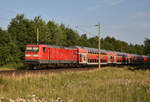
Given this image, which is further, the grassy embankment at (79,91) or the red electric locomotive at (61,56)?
the red electric locomotive at (61,56)

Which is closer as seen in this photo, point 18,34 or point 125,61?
point 18,34

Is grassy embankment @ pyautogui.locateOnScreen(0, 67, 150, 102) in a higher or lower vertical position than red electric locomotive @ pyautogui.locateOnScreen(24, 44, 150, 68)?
lower

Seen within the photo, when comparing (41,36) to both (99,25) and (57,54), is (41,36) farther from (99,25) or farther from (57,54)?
(99,25)

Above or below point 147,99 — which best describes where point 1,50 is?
above

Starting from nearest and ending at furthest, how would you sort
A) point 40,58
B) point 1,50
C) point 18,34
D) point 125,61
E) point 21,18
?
point 40,58 → point 1,50 → point 18,34 → point 21,18 → point 125,61

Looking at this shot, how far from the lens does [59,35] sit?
186 ft

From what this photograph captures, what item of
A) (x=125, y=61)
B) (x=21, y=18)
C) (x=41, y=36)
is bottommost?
(x=125, y=61)

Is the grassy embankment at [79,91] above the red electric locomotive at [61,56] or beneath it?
beneath

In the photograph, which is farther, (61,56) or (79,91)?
(61,56)

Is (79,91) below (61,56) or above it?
below

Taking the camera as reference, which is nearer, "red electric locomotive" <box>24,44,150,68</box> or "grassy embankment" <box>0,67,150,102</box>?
"grassy embankment" <box>0,67,150,102</box>

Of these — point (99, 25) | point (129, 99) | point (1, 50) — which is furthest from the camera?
point (1, 50)

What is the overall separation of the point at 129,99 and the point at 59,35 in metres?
50.8

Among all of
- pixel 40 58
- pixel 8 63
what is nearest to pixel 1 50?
pixel 8 63
